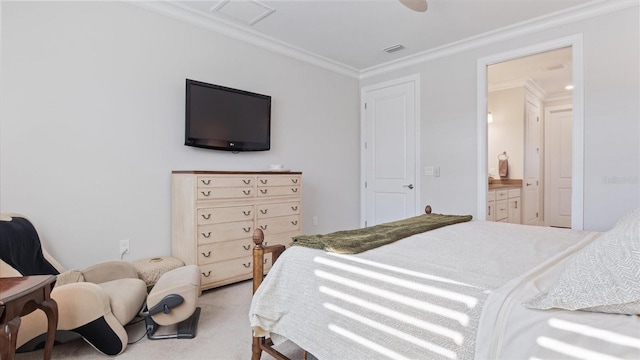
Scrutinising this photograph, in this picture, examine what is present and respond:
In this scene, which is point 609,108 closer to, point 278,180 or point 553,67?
point 553,67

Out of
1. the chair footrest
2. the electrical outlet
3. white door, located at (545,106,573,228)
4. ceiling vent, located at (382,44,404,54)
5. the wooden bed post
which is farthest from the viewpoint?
white door, located at (545,106,573,228)

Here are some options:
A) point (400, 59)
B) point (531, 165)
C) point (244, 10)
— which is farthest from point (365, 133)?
point (531, 165)

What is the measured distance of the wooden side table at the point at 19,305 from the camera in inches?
49.4

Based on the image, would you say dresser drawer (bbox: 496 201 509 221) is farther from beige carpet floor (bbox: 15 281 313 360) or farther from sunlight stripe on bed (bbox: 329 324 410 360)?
sunlight stripe on bed (bbox: 329 324 410 360)

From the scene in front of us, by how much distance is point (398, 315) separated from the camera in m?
1.17

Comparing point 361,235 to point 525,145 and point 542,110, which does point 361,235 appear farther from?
point 542,110

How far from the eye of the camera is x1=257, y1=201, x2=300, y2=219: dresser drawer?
3.26 metres

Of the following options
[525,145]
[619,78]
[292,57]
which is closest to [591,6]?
[619,78]

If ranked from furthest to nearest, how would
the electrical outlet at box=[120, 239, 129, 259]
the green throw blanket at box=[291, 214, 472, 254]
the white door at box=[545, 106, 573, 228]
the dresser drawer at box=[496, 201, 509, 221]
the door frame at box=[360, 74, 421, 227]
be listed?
1. the white door at box=[545, 106, 573, 228]
2. the dresser drawer at box=[496, 201, 509, 221]
3. the door frame at box=[360, 74, 421, 227]
4. the electrical outlet at box=[120, 239, 129, 259]
5. the green throw blanket at box=[291, 214, 472, 254]

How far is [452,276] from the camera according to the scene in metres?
1.19

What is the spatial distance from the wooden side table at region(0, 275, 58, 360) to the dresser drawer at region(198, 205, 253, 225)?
1286 millimetres

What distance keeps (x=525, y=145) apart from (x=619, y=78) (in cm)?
254

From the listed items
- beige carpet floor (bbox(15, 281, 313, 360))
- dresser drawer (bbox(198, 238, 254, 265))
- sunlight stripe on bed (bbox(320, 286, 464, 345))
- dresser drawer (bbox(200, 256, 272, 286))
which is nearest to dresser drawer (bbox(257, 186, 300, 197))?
dresser drawer (bbox(198, 238, 254, 265))

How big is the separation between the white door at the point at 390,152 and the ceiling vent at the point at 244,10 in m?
2.14
